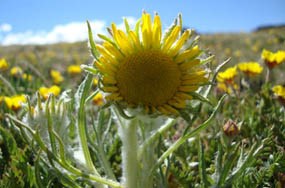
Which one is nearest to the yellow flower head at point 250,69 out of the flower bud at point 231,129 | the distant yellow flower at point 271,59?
the distant yellow flower at point 271,59

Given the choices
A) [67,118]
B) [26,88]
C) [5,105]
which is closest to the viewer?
[67,118]

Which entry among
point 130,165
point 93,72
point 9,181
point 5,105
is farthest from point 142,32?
point 5,105

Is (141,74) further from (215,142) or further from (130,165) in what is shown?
(215,142)

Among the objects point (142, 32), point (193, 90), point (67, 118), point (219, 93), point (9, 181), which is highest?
point (142, 32)

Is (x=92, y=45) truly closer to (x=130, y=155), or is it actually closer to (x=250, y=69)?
(x=130, y=155)

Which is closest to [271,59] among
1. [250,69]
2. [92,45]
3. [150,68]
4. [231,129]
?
[250,69]

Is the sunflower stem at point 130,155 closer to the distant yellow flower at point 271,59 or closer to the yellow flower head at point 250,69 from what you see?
the distant yellow flower at point 271,59
